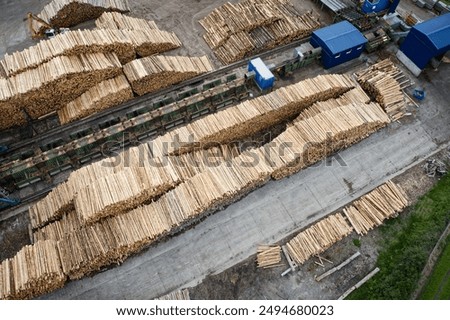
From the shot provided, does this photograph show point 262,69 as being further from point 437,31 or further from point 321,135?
point 437,31

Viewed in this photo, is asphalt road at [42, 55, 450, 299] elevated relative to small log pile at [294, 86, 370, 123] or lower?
lower

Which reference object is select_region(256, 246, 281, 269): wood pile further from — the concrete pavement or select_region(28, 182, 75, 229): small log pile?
select_region(28, 182, 75, 229): small log pile

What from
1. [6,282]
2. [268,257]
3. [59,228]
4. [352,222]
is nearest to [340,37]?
[352,222]

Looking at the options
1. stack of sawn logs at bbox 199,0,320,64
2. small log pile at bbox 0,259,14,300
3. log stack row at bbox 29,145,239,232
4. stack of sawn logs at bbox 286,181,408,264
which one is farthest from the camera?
stack of sawn logs at bbox 199,0,320,64

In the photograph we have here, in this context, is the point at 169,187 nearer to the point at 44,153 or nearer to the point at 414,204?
the point at 44,153


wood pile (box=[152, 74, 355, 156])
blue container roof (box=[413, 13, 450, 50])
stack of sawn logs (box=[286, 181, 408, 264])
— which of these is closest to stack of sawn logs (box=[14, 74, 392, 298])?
wood pile (box=[152, 74, 355, 156])

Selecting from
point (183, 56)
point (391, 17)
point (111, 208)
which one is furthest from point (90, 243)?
point (391, 17)
